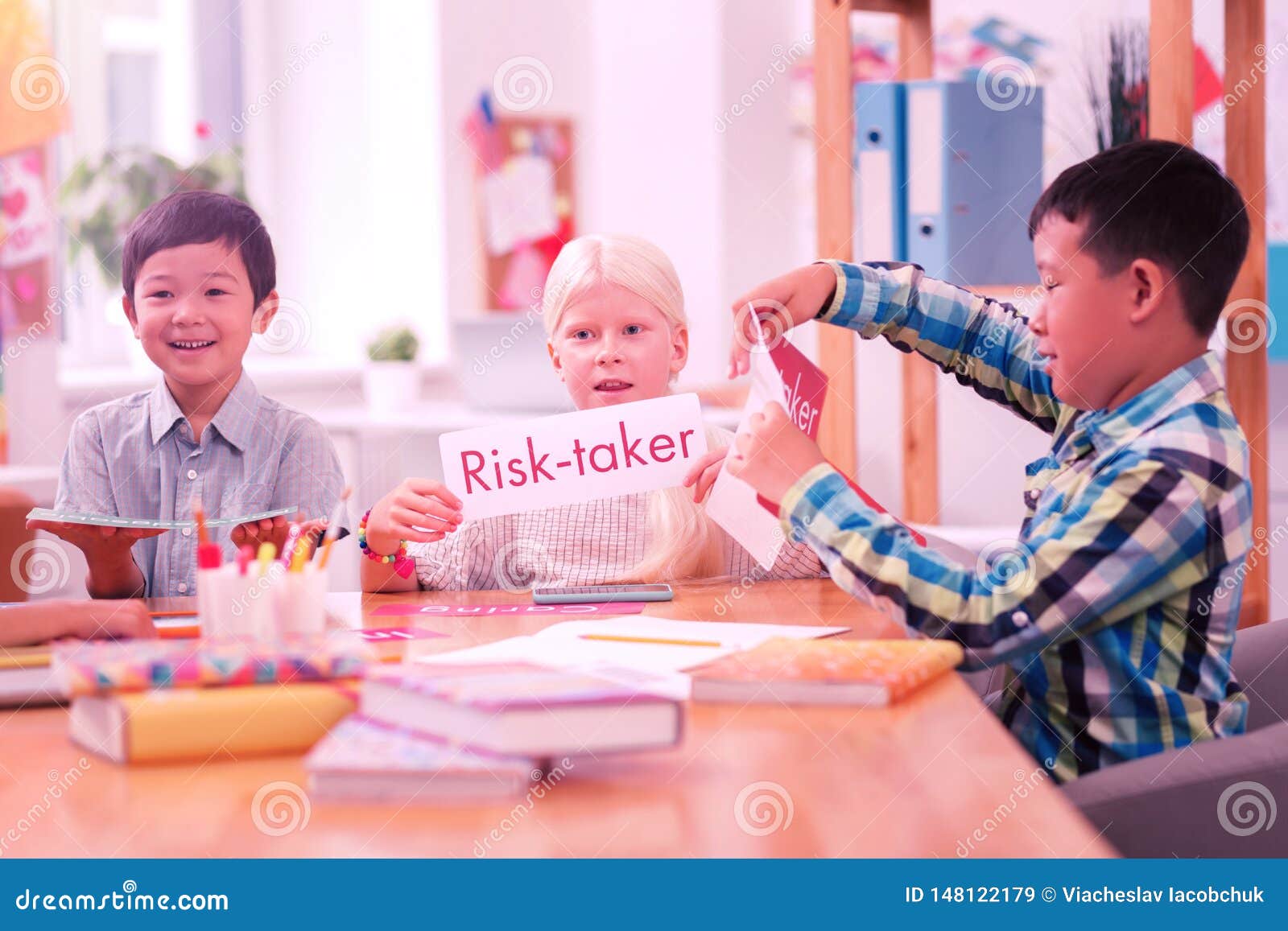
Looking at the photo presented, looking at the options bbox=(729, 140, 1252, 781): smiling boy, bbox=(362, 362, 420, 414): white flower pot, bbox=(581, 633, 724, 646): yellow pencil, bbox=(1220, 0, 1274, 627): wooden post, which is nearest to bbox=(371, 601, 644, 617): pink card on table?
bbox=(581, 633, 724, 646): yellow pencil

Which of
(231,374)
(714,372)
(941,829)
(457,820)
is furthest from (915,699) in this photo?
(714,372)

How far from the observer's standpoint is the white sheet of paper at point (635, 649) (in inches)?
43.3

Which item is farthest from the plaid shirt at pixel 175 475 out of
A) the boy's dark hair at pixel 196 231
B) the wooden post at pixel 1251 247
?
the wooden post at pixel 1251 247

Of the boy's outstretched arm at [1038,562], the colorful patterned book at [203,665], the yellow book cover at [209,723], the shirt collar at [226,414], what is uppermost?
the shirt collar at [226,414]

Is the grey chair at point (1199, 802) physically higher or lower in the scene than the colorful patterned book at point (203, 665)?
lower

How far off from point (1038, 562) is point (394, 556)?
891 mm

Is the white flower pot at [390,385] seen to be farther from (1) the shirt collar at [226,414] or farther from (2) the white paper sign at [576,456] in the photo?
(2) the white paper sign at [576,456]

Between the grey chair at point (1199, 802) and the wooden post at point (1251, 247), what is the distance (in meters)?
1.65

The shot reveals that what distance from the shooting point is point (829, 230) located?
9.21 ft

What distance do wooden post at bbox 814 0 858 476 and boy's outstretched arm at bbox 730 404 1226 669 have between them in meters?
1.58

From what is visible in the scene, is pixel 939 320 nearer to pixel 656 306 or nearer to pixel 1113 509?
pixel 656 306

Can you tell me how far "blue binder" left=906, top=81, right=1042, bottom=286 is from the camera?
9.03 ft

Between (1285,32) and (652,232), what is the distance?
1852mm


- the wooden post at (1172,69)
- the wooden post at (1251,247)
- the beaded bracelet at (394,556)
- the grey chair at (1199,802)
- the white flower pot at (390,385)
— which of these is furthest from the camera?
the white flower pot at (390,385)
